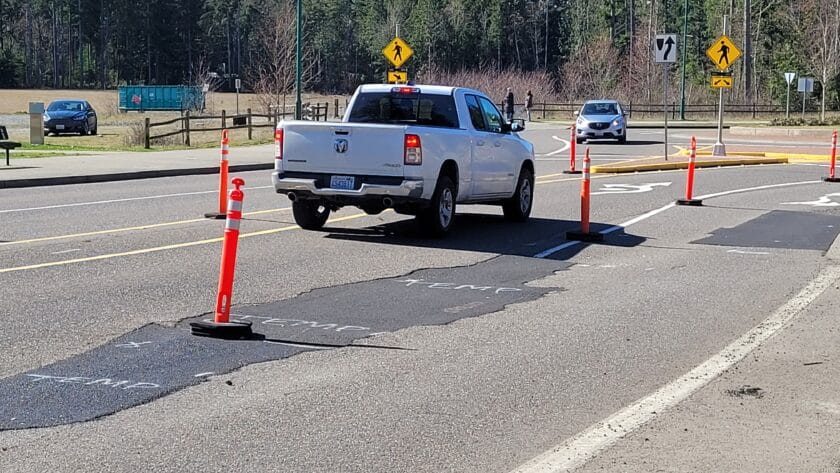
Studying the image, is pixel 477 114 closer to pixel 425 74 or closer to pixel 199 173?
pixel 199 173

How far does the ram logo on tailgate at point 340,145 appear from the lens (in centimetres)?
1477

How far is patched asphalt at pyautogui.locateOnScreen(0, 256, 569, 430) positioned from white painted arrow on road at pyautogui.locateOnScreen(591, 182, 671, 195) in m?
10.3

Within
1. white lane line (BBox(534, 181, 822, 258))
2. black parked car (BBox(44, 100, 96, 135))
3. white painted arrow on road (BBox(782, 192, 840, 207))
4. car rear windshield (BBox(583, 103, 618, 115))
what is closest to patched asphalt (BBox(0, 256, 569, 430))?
white lane line (BBox(534, 181, 822, 258))

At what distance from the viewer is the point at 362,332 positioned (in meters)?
9.13

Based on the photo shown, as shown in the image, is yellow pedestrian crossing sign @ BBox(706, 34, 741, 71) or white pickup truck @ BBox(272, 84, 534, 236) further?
yellow pedestrian crossing sign @ BBox(706, 34, 741, 71)

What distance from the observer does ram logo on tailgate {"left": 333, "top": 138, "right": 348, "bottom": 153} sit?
1477 cm

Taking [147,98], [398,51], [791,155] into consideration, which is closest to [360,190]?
[398,51]

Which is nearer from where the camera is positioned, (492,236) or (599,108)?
(492,236)

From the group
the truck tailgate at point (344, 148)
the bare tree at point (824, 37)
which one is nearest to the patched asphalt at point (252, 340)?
the truck tailgate at point (344, 148)

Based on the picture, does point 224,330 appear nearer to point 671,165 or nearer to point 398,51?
point 671,165

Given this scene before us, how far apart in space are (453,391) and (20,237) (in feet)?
27.2

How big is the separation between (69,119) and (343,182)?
37047 mm

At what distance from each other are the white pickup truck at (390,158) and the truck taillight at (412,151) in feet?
0.04

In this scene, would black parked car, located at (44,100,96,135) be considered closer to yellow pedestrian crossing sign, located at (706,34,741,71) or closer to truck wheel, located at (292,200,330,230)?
yellow pedestrian crossing sign, located at (706,34,741,71)
